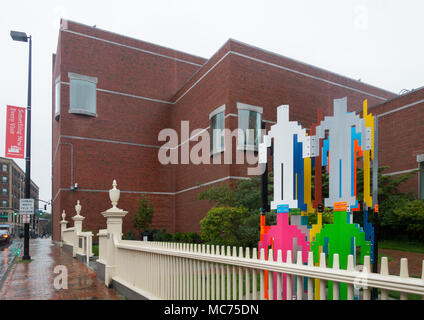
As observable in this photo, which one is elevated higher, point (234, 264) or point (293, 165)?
point (293, 165)

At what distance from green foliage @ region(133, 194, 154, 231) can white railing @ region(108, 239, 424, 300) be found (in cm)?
1571

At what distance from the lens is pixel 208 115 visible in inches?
855

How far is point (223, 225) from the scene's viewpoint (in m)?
11.9

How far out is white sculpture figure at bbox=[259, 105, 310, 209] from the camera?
6.16 m

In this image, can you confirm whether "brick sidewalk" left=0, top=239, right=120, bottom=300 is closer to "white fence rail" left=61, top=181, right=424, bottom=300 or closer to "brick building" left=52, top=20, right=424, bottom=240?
"white fence rail" left=61, top=181, right=424, bottom=300

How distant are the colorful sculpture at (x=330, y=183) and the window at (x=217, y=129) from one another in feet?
43.2

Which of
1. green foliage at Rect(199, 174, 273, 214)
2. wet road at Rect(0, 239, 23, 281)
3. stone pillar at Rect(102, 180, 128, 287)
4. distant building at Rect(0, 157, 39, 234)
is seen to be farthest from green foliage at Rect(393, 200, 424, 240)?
distant building at Rect(0, 157, 39, 234)

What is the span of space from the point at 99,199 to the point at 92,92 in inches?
287

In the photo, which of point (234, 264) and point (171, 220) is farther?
point (171, 220)

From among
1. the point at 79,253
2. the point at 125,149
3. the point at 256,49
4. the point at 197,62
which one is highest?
the point at 197,62

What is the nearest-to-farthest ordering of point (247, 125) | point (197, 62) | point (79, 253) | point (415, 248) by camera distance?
point (415, 248) < point (79, 253) < point (247, 125) < point (197, 62)
